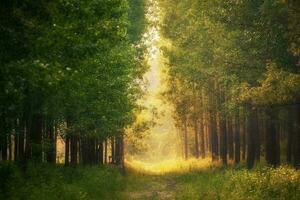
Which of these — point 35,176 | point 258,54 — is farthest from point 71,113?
point 258,54

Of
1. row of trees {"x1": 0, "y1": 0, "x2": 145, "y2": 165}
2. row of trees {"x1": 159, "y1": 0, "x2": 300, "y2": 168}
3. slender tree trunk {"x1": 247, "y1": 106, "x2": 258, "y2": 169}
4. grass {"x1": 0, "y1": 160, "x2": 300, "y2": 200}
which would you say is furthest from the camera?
slender tree trunk {"x1": 247, "y1": 106, "x2": 258, "y2": 169}

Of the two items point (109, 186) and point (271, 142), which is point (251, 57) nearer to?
point (271, 142)

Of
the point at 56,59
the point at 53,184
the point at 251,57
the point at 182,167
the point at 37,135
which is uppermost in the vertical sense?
the point at 251,57

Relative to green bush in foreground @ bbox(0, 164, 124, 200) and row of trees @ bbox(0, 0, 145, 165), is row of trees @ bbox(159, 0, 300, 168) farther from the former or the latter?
green bush in foreground @ bbox(0, 164, 124, 200)

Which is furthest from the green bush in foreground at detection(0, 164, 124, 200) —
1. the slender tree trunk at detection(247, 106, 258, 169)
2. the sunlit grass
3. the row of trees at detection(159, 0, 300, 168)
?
the sunlit grass

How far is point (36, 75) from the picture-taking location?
10.4m

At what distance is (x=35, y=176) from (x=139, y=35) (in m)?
17.0

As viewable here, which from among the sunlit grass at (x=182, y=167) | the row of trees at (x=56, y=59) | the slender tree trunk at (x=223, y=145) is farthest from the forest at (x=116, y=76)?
the sunlit grass at (x=182, y=167)

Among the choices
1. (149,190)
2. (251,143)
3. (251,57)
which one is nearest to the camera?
(251,57)

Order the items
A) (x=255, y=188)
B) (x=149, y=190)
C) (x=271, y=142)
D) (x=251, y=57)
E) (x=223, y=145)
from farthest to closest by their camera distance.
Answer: (x=223, y=145)
(x=271, y=142)
(x=149, y=190)
(x=251, y=57)
(x=255, y=188)

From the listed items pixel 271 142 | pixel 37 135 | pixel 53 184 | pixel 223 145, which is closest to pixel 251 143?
pixel 271 142

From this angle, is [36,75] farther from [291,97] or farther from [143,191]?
[143,191]

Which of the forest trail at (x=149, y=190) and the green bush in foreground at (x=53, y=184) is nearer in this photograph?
the green bush in foreground at (x=53, y=184)

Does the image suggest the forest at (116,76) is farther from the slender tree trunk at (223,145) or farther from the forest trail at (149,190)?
the slender tree trunk at (223,145)
